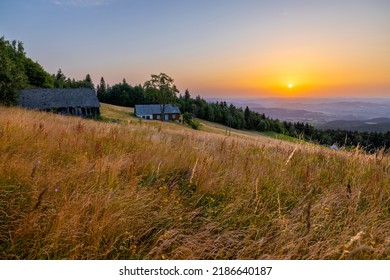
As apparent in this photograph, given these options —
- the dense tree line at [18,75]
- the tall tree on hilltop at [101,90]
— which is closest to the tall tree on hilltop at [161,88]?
the dense tree line at [18,75]

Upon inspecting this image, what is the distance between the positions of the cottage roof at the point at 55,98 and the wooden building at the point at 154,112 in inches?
875

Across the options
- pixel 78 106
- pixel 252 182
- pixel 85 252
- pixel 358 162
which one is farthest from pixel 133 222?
pixel 78 106

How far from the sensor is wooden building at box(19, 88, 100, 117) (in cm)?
4692

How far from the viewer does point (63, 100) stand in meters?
49.7

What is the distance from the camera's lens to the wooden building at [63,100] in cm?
4692

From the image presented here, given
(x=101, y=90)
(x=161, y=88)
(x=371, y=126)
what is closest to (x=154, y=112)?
(x=161, y=88)

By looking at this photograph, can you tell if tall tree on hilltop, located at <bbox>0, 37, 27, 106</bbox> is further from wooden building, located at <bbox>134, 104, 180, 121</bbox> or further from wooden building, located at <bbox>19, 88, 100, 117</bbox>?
wooden building, located at <bbox>134, 104, 180, 121</bbox>

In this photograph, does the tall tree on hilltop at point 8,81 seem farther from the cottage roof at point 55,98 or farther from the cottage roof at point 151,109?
the cottage roof at point 151,109

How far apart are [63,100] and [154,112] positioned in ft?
106

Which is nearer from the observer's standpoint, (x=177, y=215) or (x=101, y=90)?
(x=177, y=215)

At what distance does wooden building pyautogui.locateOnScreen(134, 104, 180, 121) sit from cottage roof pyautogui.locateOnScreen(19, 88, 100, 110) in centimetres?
2223

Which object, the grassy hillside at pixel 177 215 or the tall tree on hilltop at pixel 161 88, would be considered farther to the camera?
the tall tree on hilltop at pixel 161 88

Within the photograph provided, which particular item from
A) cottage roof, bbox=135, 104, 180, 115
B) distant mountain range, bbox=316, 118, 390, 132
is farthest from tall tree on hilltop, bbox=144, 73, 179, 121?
distant mountain range, bbox=316, 118, 390, 132

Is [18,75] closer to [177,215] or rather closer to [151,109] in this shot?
[177,215]
